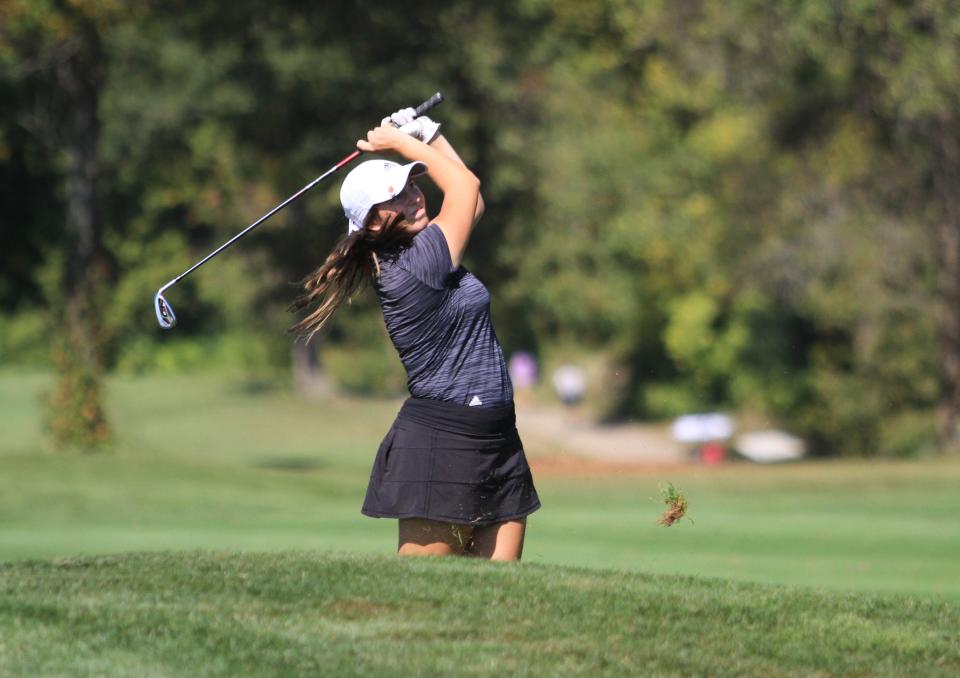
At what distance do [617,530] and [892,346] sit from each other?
1960 centimetres

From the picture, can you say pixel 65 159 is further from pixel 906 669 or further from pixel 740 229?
pixel 906 669

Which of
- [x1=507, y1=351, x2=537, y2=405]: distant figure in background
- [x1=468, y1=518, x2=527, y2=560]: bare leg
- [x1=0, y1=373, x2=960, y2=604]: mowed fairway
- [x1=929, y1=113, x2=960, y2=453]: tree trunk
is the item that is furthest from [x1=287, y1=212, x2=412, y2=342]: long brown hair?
[x1=507, y1=351, x2=537, y2=405]: distant figure in background

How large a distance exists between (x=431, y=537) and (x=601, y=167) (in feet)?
98.4

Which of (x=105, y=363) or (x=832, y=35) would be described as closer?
(x=105, y=363)

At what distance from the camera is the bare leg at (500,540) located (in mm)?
6191

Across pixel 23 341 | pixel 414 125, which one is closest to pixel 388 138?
pixel 414 125

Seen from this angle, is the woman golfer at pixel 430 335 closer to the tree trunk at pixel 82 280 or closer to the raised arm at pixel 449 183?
the raised arm at pixel 449 183

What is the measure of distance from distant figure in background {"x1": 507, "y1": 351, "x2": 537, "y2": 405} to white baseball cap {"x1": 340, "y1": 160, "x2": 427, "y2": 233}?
4126 cm

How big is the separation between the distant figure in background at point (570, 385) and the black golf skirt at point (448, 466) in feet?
128

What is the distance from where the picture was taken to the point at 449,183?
231 inches

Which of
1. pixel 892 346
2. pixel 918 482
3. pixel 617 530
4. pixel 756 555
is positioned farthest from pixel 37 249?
pixel 756 555

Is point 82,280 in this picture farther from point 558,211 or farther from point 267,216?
point 267,216

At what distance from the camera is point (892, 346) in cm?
3159

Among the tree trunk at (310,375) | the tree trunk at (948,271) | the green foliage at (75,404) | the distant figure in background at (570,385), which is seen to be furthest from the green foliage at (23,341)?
the tree trunk at (948,271)
